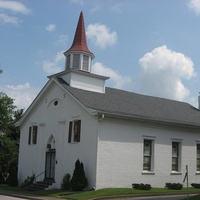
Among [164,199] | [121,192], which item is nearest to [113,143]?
[121,192]

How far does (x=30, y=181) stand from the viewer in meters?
29.3

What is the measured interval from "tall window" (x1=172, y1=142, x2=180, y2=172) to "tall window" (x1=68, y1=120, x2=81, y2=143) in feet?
25.0

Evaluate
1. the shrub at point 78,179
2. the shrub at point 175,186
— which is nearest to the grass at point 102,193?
the shrub at point 78,179

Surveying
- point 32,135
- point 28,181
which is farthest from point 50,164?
point 32,135

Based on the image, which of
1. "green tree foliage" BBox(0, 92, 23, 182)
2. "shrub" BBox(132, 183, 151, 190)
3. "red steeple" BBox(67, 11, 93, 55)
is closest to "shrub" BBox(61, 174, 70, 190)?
"shrub" BBox(132, 183, 151, 190)

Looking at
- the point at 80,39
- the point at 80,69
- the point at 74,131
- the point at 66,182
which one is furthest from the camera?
the point at 80,39

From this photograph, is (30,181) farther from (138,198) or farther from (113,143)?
(138,198)

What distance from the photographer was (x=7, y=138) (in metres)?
43.4

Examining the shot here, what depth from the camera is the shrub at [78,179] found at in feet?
78.7

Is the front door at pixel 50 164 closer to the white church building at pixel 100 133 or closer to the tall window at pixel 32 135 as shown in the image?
the white church building at pixel 100 133

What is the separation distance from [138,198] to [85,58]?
12666 mm

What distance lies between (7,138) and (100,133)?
70.9 ft

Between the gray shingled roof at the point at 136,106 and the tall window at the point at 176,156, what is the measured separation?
Answer: 1.85 m

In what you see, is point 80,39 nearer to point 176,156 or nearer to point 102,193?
point 176,156
